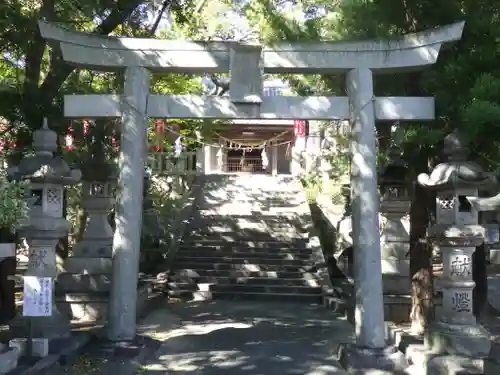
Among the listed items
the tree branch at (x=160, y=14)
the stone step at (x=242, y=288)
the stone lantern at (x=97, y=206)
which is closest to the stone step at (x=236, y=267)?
the stone step at (x=242, y=288)

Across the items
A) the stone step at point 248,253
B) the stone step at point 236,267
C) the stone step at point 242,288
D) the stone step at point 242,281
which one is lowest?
the stone step at point 242,288

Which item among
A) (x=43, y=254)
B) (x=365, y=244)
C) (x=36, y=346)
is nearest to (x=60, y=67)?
(x=43, y=254)

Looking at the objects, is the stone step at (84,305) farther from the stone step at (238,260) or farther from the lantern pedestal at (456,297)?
the lantern pedestal at (456,297)

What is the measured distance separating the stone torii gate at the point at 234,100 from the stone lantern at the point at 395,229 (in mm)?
2752

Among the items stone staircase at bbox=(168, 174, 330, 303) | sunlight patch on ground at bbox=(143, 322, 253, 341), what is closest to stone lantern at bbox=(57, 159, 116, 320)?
sunlight patch on ground at bbox=(143, 322, 253, 341)

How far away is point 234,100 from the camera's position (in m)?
7.04

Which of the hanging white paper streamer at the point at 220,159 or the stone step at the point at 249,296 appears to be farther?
the hanging white paper streamer at the point at 220,159

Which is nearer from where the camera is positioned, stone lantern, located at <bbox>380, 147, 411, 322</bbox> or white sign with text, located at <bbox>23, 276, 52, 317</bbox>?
white sign with text, located at <bbox>23, 276, 52, 317</bbox>

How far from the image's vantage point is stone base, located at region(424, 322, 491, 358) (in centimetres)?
634

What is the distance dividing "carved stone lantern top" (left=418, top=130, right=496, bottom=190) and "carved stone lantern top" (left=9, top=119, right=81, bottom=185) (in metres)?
4.68

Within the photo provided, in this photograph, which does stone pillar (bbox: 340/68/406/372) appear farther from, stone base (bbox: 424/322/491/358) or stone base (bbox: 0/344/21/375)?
stone base (bbox: 0/344/21/375)

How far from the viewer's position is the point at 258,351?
7.72 m

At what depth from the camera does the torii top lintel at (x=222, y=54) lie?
7023mm

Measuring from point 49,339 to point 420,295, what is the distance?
4986 millimetres
